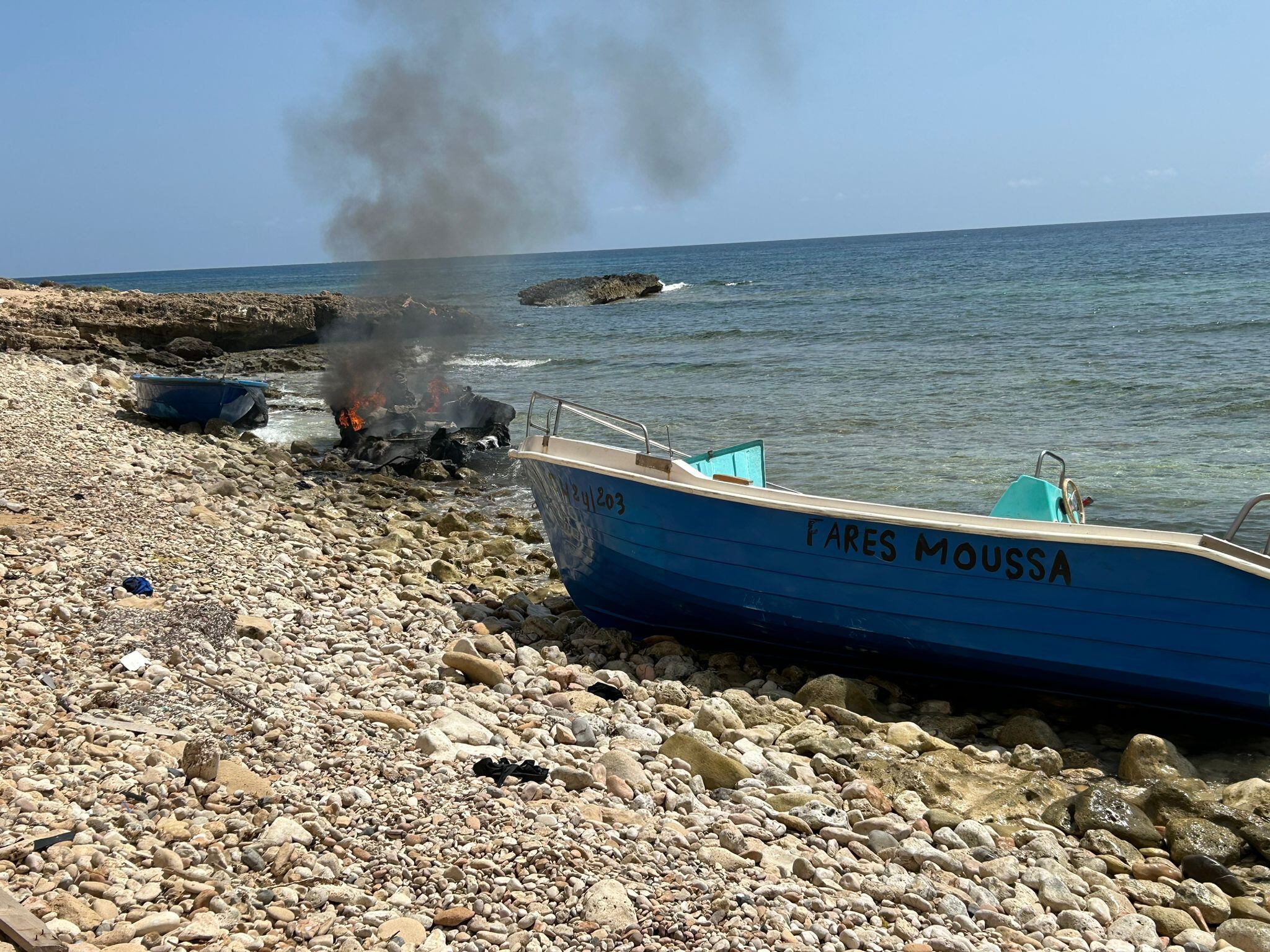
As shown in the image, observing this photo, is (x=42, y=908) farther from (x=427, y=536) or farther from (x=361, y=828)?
(x=427, y=536)

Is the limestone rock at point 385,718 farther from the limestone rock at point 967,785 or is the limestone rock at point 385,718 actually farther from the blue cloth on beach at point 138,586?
the limestone rock at point 967,785

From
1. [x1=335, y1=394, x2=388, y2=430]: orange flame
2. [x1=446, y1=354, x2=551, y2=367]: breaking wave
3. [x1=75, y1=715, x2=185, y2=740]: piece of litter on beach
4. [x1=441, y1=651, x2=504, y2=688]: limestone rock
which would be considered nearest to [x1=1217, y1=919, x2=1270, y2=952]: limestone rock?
[x1=441, y1=651, x2=504, y2=688]: limestone rock

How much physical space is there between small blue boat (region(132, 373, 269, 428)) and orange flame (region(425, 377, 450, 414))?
10.0ft

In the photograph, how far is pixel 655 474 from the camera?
7.97 metres

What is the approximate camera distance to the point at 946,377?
2372 centimetres

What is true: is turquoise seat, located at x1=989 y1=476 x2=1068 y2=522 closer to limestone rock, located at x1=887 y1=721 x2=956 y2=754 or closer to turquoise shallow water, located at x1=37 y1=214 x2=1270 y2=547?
limestone rock, located at x1=887 y1=721 x2=956 y2=754

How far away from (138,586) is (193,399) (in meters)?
9.86

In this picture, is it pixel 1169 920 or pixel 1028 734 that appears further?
pixel 1028 734

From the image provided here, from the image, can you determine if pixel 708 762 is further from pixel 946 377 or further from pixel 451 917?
pixel 946 377

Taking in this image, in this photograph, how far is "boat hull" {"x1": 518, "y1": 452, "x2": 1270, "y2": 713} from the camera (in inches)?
252

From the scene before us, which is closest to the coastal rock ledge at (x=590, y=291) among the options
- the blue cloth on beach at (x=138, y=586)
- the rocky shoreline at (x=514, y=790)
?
the rocky shoreline at (x=514, y=790)

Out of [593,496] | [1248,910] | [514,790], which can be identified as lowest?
[1248,910]

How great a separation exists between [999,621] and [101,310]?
29.3 metres

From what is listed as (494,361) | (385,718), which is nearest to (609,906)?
(385,718)
